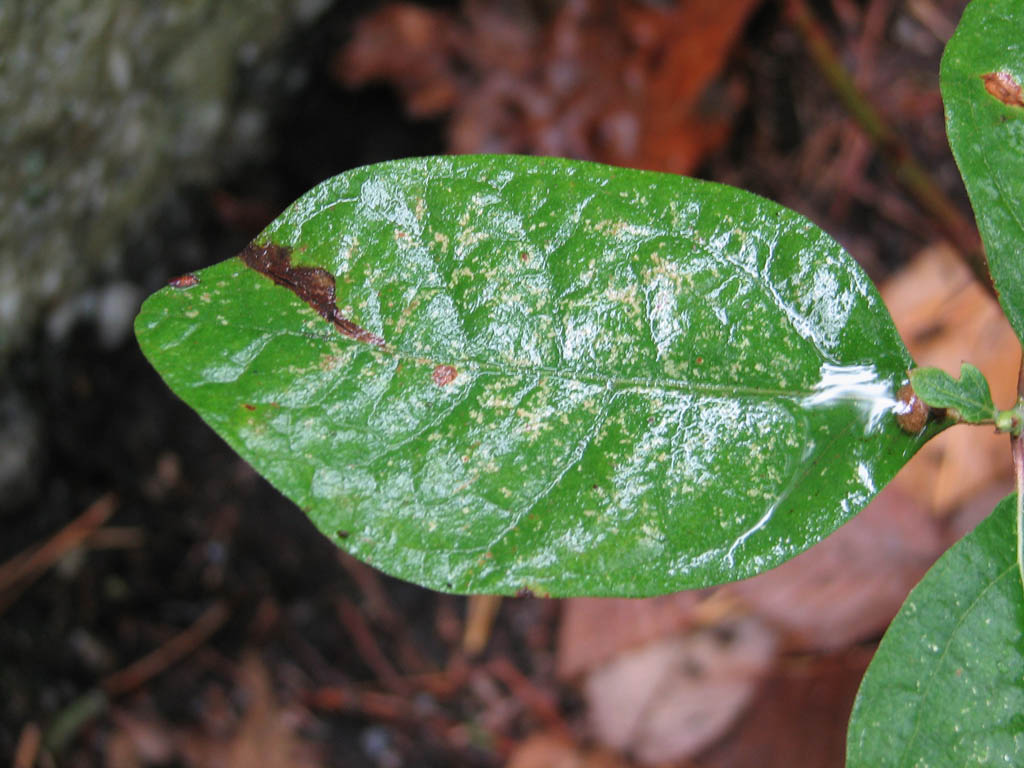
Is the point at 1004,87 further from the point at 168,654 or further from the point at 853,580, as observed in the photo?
the point at 168,654

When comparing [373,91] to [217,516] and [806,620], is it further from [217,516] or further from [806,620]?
[806,620]

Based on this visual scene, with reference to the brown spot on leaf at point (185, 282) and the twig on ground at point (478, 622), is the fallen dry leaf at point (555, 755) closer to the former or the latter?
the twig on ground at point (478, 622)

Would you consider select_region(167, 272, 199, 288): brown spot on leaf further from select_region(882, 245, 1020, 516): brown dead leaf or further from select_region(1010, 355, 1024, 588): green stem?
select_region(882, 245, 1020, 516): brown dead leaf

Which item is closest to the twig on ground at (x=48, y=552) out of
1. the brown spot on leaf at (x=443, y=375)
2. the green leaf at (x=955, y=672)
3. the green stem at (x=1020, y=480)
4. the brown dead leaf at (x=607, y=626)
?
the brown dead leaf at (x=607, y=626)

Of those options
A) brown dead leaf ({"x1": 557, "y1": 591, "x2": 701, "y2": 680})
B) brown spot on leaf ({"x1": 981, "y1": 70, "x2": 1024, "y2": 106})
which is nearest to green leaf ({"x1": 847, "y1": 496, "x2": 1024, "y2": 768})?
brown spot on leaf ({"x1": 981, "y1": 70, "x2": 1024, "y2": 106})

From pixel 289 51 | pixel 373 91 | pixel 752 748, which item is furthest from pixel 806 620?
pixel 289 51
